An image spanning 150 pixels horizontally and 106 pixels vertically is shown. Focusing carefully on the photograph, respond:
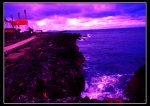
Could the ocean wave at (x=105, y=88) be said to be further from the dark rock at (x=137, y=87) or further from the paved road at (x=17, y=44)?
the paved road at (x=17, y=44)

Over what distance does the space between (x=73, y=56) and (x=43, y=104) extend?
69cm

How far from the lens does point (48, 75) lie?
11.0ft

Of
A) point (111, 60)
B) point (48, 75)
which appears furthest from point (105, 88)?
point (48, 75)

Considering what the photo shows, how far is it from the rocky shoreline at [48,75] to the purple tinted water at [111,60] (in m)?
0.09

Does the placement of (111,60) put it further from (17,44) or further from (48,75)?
(17,44)

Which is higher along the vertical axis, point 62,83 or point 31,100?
point 62,83

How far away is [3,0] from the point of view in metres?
3.34

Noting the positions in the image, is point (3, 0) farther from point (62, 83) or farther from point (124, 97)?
point (124, 97)

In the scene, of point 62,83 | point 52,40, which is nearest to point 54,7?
point 52,40

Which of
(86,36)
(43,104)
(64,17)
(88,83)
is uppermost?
(64,17)

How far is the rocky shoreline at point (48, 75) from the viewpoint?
3318 millimetres

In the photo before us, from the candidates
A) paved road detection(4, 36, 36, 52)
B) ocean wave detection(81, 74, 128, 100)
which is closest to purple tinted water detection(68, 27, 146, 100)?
ocean wave detection(81, 74, 128, 100)

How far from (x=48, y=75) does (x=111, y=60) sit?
0.79m

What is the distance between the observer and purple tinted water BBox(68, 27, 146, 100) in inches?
131
